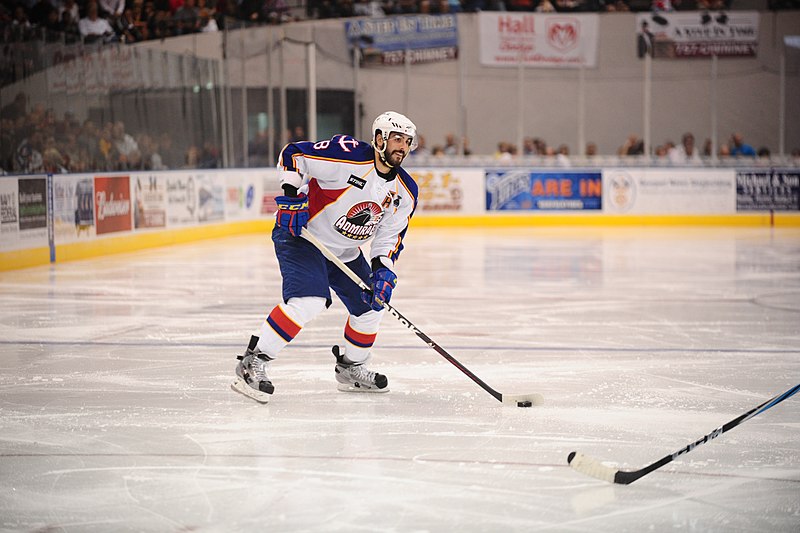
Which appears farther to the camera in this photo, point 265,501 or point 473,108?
point 473,108

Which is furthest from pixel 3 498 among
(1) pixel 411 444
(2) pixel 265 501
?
(1) pixel 411 444

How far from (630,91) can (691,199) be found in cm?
212

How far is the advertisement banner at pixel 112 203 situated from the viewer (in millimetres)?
10253

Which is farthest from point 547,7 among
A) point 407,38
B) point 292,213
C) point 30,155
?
point 292,213

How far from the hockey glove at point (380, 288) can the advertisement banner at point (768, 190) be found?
Answer: 12160 mm

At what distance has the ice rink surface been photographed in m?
2.74

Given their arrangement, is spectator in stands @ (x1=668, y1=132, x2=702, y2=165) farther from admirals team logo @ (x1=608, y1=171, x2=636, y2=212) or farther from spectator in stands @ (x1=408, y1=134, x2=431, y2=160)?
spectator in stands @ (x1=408, y1=134, x2=431, y2=160)

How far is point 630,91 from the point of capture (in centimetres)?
1636

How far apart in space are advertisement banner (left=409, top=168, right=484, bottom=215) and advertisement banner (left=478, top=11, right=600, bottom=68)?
1968mm

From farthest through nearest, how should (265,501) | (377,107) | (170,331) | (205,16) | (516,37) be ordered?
(516,37), (377,107), (205,16), (170,331), (265,501)

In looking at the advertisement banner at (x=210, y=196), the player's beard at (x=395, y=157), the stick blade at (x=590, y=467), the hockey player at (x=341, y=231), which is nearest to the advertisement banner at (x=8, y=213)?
the advertisement banner at (x=210, y=196)

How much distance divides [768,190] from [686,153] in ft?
4.13

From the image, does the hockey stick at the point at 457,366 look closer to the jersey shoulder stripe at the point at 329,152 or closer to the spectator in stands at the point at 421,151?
the jersey shoulder stripe at the point at 329,152

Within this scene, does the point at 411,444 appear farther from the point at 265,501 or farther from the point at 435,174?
the point at 435,174
